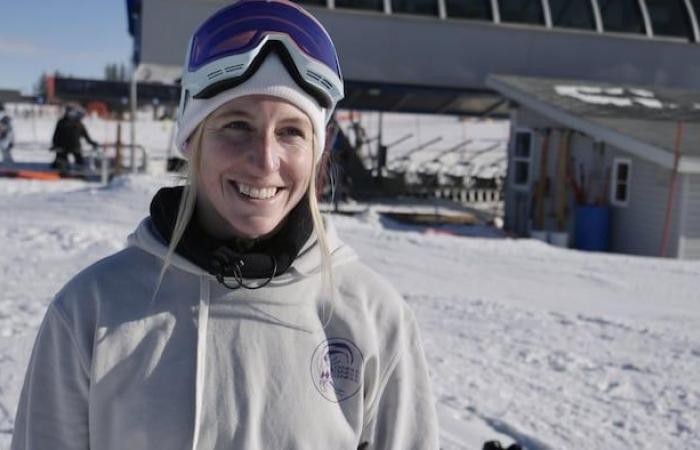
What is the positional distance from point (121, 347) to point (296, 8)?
86cm

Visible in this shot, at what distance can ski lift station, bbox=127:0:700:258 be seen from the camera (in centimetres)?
1409

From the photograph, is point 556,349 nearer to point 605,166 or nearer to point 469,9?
point 605,166

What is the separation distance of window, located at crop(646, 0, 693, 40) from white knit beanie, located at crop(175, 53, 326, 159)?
71.4 ft

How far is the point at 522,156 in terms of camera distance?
17531mm

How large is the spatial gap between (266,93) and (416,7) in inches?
722

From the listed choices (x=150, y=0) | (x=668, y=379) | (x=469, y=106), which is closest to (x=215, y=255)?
(x=668, y=379)

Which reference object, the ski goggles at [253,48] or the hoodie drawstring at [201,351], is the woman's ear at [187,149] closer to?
the ski goggles at [253,48]

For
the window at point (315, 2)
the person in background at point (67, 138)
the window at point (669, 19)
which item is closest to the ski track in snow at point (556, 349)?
the window at point (315, 2)

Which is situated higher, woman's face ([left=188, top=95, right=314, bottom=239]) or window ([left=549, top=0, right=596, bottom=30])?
window ([left=549, top=0, right=596, bottom=30])

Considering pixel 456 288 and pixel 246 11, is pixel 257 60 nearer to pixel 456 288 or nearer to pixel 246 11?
pixel 246 11

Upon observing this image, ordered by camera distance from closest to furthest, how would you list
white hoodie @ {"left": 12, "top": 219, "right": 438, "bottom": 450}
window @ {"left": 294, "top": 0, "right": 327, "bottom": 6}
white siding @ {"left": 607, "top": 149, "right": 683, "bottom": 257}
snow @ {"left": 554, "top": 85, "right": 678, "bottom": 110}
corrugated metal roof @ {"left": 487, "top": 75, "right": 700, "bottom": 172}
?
white hoodie @ {"left": 12, "top": 219, "right": 438, "bottom": 450} → white siding @ {"left": 607, "top": 149, "right": 683, "bottom": 257} → corrugated metal roof @ {"left": 487, "top": 75, "right": 700, "bottom": 172} → snow @ {"left": 554, "top": 85, "right": 678, "bottom": 110} → window @ {"left": 294, "top": 0, "right": 327, "bottom": 6}

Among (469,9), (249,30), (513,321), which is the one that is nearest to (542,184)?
(469,9)

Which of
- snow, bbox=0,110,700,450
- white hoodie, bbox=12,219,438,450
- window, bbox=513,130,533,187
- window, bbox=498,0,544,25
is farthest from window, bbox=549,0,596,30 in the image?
white hoodie, bbox=12,219,438,450

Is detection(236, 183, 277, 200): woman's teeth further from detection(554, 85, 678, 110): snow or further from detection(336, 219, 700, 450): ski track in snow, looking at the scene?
detection(554, 85, 678, 110): snow
